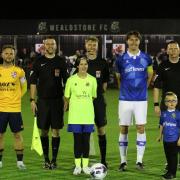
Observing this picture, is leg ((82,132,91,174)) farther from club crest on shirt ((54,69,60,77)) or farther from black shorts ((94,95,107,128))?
club crest on shirt ((54,69,60,77))

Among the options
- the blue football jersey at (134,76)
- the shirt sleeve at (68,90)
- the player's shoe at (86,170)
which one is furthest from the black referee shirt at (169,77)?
the player's shoe at (86,170)

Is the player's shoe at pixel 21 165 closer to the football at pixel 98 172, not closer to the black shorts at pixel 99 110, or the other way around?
the black shorts at pixel 99 110

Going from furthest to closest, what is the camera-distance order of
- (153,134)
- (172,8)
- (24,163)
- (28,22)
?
(172,8) → (28,22) → (153,134) → (24,163)

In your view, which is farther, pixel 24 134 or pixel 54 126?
Answer: pixel 24 134

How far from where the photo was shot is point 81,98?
8.58m

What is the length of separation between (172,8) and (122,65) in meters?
30.3

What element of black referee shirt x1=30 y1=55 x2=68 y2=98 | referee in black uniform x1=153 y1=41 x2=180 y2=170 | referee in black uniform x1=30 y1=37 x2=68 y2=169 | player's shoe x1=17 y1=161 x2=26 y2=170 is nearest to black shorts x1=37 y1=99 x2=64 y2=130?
referee in black uniform x1=30 y1=37 x2=68 y2=169

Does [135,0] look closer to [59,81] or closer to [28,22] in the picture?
[28,22]

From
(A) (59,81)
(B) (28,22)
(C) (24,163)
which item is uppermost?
(B) (28,22)

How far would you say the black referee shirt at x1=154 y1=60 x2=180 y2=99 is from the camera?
8633 mm

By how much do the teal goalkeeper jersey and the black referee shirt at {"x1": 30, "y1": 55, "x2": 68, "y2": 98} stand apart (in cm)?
41

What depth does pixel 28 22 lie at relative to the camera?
101 ft

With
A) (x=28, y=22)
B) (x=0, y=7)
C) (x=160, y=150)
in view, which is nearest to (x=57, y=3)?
(x=0, y=7)

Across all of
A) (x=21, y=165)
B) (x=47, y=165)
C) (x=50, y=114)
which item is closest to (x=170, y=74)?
(x=50, y=114)
